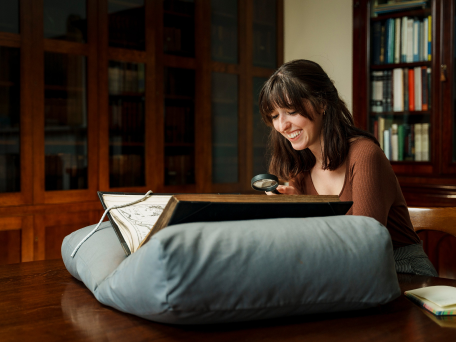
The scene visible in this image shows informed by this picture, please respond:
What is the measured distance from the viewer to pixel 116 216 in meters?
0.78

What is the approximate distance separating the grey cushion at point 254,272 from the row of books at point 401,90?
251 centimetres

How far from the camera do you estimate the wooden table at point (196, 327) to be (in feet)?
1.71

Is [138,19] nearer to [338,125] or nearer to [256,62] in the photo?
[256,62]

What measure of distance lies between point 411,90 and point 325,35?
0.94 metres

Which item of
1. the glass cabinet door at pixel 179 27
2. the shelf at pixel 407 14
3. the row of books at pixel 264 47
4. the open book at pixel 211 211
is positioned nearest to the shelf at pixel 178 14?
the glass cabinet door at pixel 179 27

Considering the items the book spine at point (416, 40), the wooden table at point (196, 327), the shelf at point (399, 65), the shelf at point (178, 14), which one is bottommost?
the wooden table at point (196, 327)

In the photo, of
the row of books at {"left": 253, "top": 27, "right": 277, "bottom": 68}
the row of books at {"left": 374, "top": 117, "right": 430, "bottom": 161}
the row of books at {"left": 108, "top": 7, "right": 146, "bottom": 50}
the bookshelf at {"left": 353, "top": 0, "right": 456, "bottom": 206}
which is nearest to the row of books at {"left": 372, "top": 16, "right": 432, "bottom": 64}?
the bookshelf at {"left": 353, "top": 0, "right": 456, "bottom": 206}

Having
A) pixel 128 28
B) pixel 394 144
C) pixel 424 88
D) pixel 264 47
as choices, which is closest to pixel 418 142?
pixel 394 144

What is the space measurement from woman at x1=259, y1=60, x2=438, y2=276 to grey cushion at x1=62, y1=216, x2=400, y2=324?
0.51 meters

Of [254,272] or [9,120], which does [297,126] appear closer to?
[254,272]

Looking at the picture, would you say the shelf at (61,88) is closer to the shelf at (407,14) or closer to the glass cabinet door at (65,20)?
the glass cabinet door at (65,20)

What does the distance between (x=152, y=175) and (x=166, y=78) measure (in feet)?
2.33

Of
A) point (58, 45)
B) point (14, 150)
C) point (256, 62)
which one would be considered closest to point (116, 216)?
point (14, 150)

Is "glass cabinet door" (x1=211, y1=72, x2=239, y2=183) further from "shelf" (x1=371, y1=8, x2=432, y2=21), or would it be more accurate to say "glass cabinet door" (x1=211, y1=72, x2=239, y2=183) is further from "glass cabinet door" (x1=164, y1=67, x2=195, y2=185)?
"shelf" (x1=371, y1=8, x2=432, y2=21)
